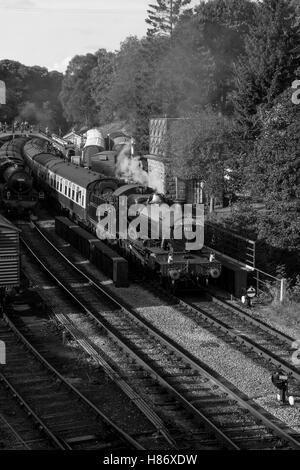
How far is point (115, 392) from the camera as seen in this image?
1266cm

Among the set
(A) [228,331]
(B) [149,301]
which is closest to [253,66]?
(B) [149,301]

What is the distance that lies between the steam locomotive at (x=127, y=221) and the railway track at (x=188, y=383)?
5.68 ft

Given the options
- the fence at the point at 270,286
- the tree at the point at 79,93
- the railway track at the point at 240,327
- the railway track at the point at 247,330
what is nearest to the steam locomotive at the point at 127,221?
the railway track at the point at 240,327

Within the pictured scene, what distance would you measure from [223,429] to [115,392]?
2.46 meters

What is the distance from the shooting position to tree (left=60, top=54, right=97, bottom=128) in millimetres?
100438

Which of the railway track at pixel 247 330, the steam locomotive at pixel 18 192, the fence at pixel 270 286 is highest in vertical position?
the steam locomotive at pixel 18 192

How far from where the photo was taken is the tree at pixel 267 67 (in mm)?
32000

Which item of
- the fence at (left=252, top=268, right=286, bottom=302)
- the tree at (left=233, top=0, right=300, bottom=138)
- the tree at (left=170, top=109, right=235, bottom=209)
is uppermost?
the tree at (left=233, top=0, right=300, bottom=138)

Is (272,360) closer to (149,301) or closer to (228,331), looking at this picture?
(228,331)

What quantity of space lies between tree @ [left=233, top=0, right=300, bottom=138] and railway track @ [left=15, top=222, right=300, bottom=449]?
1551 centimetres

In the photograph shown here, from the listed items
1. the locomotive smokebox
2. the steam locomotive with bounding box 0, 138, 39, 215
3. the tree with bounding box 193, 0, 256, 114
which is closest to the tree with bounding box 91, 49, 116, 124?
the tree with bounding box 193, 0, 256, 114

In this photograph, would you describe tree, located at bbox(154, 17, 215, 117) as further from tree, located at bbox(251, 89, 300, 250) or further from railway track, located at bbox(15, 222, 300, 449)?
railway track, located at bbox(15, 222, 300, 449)

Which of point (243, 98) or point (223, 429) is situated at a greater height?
point (243, 98)

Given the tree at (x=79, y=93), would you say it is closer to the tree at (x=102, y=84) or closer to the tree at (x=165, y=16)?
the tree at (x=102, y=84)
